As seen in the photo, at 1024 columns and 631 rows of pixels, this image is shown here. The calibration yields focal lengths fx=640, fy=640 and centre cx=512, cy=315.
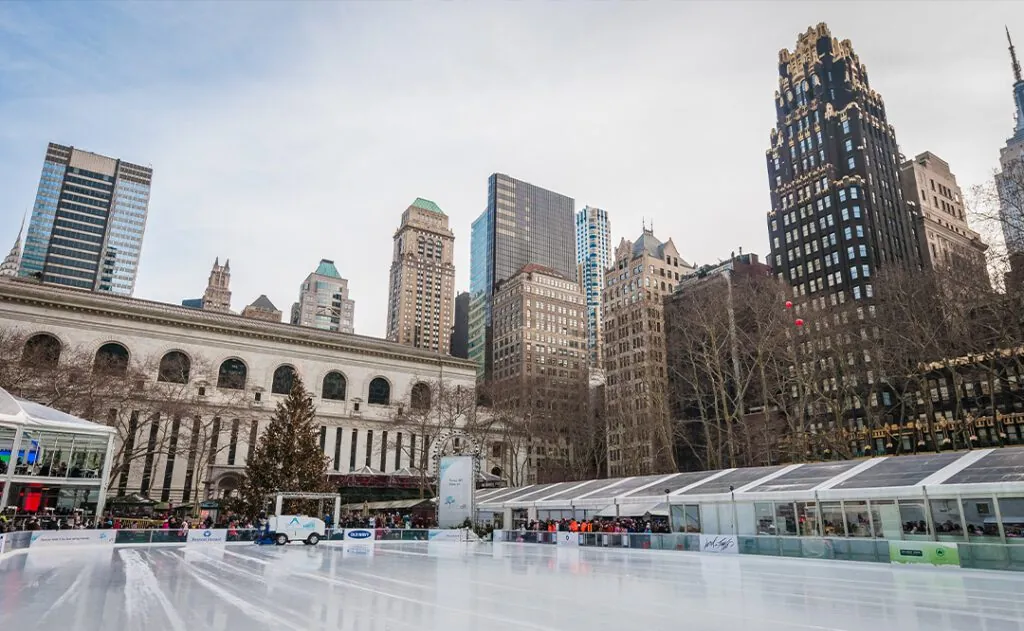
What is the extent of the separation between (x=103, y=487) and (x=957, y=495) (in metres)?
45.4

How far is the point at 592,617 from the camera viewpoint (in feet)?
39.3

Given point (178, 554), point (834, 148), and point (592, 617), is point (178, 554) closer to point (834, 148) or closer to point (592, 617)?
point (592, 617)

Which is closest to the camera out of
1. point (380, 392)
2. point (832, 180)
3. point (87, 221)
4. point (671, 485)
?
point (671, 485)

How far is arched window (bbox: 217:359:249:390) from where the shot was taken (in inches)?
2815

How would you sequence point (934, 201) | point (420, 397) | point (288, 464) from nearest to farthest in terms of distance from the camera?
point (288, 464), point (420, 397), point (934, 201)

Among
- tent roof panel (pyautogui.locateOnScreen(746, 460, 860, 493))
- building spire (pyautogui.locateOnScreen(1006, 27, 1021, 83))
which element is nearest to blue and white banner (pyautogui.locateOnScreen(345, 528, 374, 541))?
tent roof panel (pyautogui.locateOnScreen(746, 460, 860, 493))

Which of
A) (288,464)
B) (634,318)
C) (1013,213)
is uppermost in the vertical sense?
(634,318)

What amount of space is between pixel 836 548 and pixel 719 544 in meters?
5.93

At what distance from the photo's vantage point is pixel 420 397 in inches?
3147

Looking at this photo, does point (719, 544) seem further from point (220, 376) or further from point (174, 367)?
point (174, 367)

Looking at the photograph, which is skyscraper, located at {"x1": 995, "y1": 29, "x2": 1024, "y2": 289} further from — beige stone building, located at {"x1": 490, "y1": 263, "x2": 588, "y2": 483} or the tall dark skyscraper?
beige stone building, located at {"x1": 490, "y1": 263, "x2": 588, "y2": 483}

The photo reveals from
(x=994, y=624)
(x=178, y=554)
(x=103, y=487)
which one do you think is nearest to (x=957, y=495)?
(x=994, y=624)

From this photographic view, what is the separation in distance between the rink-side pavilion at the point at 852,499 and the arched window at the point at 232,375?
4646 centimetres

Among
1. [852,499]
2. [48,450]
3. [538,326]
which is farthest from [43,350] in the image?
[538,326]
